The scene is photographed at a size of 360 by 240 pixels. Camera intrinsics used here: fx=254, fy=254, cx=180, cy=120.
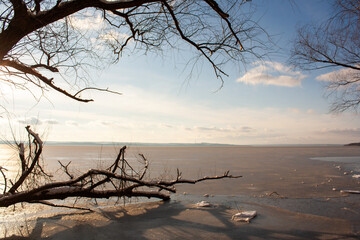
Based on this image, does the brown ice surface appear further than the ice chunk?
No

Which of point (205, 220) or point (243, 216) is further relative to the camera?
point (243, 216)

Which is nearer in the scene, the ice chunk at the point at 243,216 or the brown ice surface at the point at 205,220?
the brown ice surface at the point at 205,220

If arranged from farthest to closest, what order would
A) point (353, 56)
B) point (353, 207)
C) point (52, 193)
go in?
point (353, 56) < point (353, 207) < point (52, 193)

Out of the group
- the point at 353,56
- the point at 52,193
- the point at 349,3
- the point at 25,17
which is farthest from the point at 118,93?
the point at 353,56

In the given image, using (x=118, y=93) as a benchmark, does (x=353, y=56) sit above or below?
above

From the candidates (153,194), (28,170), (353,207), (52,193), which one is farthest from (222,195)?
(28,170)

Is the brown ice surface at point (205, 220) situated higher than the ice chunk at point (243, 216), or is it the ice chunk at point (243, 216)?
the ice chunk at point (243, 216)

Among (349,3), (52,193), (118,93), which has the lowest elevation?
(52,193)

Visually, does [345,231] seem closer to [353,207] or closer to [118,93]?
[353,207]

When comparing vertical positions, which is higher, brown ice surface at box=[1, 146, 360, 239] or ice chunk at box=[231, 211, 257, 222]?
ice chunk at box=[231, 211, 257, 222]

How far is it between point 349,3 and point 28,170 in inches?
225

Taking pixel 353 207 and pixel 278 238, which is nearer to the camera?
pixel 278 238

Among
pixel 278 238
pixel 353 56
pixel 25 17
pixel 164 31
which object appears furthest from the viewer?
pixel 353 56

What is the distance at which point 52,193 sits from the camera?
4828 mm
